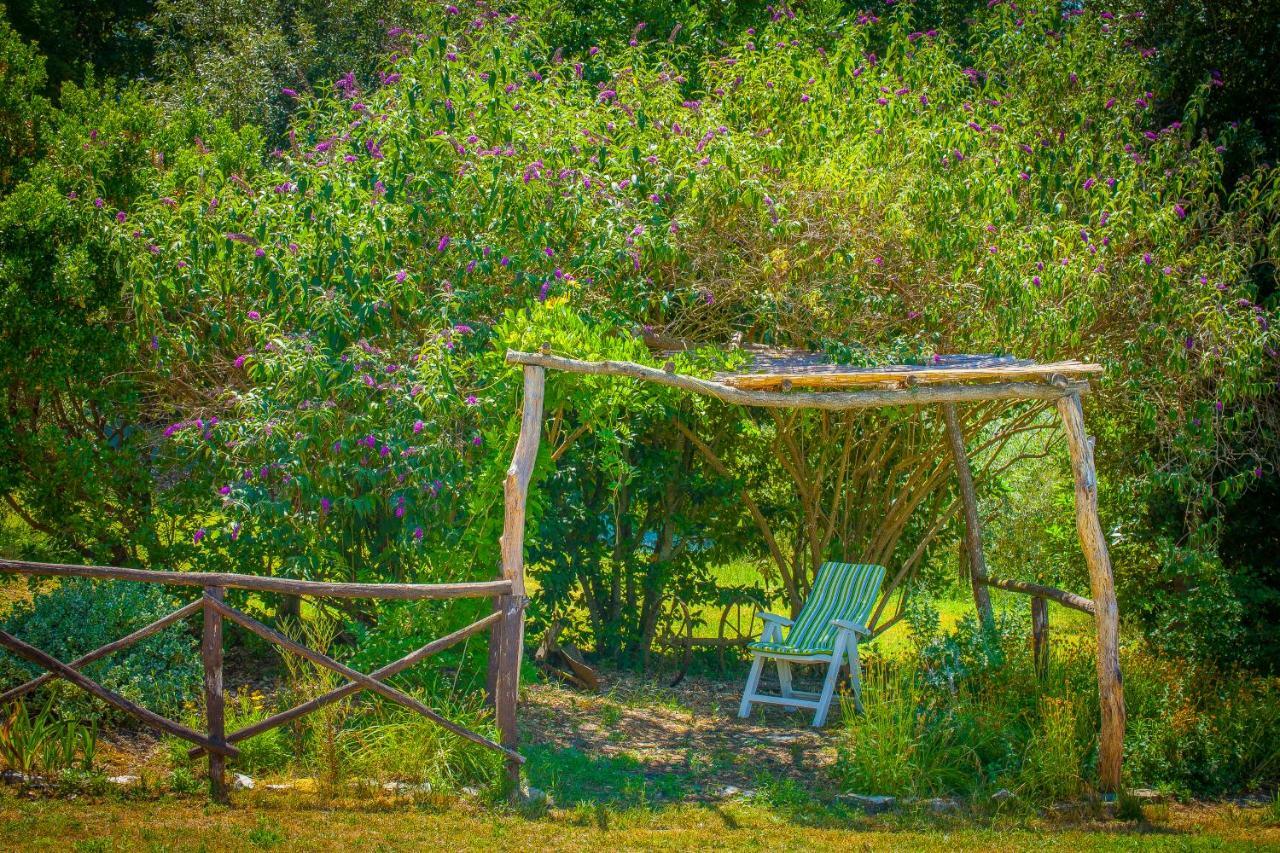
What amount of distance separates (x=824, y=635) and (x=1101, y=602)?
6.47 feet

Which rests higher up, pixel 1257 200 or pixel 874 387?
pixel 1257 200

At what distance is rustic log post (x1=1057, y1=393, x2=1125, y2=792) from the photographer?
5.98 metres

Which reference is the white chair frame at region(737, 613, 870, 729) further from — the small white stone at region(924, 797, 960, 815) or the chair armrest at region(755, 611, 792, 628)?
the small white stone at region(924, 797, 960, 815)

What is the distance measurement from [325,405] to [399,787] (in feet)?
6.68

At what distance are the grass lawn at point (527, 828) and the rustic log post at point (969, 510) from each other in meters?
1.99

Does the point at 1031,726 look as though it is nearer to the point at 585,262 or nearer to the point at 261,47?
the point at 585,262

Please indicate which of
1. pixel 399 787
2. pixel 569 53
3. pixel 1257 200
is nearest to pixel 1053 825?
pixel 399 787

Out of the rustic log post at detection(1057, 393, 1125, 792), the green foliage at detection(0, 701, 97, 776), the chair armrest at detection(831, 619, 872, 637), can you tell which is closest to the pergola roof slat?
the rustic log post at detection(1057, 393, 1125, 792)

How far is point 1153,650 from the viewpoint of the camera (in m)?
7.58

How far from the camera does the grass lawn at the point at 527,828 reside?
16.2 ft

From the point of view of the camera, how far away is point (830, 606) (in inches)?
311

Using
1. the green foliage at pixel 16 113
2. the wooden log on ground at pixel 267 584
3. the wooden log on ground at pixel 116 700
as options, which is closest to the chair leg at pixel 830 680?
the wooden log on ground at pixel 267 584

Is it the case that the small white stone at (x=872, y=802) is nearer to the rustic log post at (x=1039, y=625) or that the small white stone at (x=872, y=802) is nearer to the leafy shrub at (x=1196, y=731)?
the leafy shrub at (x=1196, y=731)

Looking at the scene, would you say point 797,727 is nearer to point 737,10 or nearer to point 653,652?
point 653,652
